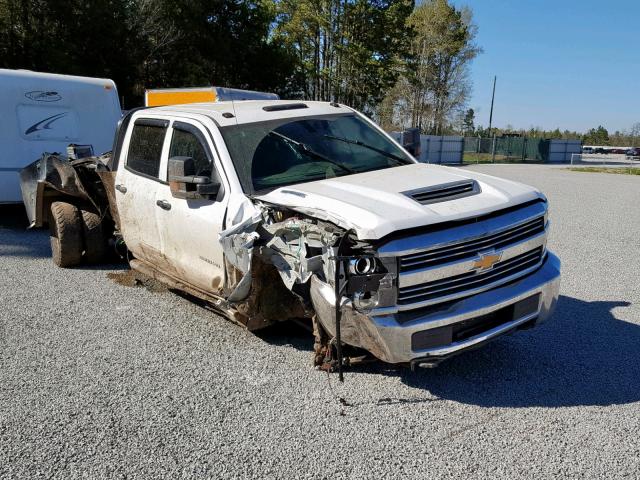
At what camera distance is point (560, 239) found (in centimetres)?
955

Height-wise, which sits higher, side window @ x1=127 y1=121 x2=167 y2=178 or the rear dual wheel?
side window @ x1=127 y1=121 x2=167 y2=178

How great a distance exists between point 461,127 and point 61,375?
6355 centimetres

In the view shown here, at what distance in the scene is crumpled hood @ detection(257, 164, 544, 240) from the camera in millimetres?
3670

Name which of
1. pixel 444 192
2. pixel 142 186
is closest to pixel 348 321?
pixel 444 192

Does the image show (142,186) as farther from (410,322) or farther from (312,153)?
(410,322)

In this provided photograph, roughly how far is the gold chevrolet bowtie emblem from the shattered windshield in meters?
1.49

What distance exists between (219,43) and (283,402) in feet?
94.9

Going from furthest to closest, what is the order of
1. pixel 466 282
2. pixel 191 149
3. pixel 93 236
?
pixel 93 236 < pixel 191 149 < pixel 466 282

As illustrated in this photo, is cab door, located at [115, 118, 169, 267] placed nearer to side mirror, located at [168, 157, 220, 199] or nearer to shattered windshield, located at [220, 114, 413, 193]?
side mirror, located at [168, 157, 220, 199]

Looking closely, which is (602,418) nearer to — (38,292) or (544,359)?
(544,359)

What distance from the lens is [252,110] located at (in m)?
5.47

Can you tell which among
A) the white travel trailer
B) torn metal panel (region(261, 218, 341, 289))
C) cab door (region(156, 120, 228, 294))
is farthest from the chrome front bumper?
the white travel trailer

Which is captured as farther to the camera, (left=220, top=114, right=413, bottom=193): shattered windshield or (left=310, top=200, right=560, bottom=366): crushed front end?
(left=220, top=114, right=413, bottom=193): shattered windshield

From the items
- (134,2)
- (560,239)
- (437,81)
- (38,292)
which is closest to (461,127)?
(437,81)
